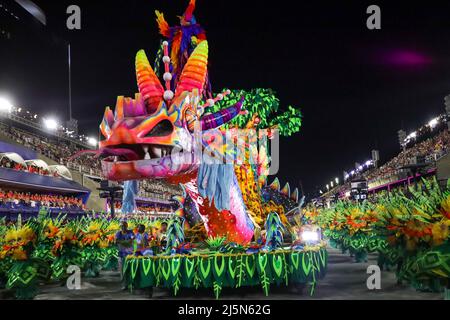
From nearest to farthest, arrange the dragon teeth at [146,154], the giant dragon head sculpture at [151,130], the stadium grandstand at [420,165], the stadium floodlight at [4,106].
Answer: the giant dragon head sculpture at [151,130] < the dragon teeth at [146,154] < the stadium grandstand at [420,165] < the stadium floodlight at [4,106]

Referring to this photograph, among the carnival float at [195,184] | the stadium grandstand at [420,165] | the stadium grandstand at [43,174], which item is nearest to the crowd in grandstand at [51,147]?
the stadium grandstand at [43,174]

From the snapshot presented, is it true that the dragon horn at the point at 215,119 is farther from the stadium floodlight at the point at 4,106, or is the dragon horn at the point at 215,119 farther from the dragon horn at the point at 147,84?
the stadium floodlight at the point at 4,106

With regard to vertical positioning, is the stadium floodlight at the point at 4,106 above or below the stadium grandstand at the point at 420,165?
above

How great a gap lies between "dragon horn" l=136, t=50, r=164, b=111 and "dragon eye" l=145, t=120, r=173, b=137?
0.36 meters

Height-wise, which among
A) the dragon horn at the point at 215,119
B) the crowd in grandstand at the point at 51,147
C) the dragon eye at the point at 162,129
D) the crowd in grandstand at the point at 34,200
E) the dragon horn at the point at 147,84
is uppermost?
the crowd in grandstand at the point at 51,147

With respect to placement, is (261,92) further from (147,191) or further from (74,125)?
(74,125)

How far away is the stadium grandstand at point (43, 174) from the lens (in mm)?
22531

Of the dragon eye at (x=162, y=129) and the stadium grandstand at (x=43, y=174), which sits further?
the stadium grandstand at (x=43, y=174)

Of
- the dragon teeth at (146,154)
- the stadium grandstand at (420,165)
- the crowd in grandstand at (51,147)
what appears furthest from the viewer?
the crowd in grandstand at (51,147)

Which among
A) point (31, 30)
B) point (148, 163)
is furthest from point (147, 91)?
point (31, 30)

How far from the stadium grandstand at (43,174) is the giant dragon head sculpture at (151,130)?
13.0 meters

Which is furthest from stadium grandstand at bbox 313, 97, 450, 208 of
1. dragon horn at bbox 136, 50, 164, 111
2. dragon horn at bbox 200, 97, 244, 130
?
dragon horn at bbox 136, 50, 164, 111

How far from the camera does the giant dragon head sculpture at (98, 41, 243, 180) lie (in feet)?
16.9
